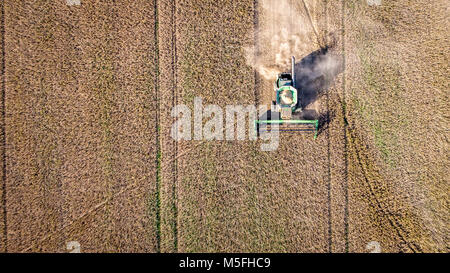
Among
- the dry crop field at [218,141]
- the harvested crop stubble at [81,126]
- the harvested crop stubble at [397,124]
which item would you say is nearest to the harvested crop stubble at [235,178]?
the dry crop field at [218,141]

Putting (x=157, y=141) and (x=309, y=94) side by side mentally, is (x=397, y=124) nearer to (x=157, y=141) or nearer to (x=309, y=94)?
(x=309, y=94)

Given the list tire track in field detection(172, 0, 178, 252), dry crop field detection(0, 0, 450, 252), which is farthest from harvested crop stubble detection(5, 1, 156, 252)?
tire track in field detection(172, 0, 178, 252)

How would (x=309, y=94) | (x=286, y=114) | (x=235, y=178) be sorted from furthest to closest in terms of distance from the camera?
1. (x=309, y=94)
2. (x=235, y=178)
3. (x=286, y=114)

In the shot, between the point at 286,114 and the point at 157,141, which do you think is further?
the point at 157,141

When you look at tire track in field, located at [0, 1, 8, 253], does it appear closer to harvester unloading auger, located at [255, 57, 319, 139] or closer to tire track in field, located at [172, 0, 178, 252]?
tire track in field, located at [172, 0, 178, 252]

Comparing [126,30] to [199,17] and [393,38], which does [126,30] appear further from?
[393,38]

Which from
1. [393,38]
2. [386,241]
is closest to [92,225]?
[386,241]

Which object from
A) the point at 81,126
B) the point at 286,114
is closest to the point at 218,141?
the point at 286,114
